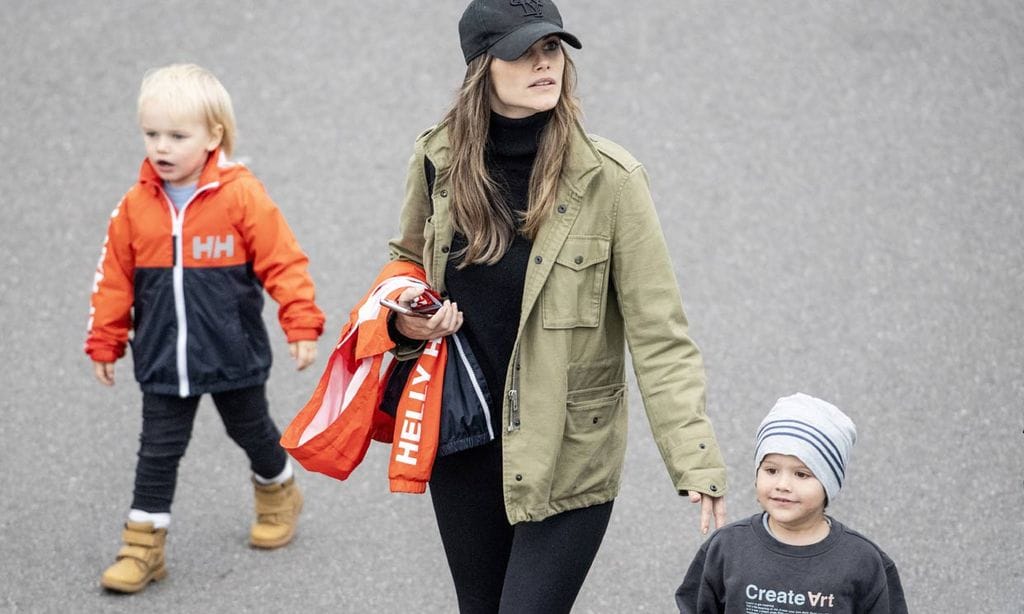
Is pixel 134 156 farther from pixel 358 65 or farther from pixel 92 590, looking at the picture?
pixel 92 590

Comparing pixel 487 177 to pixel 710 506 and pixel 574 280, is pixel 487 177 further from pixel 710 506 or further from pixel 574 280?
pixel 710 506

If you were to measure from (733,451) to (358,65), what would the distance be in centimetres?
381

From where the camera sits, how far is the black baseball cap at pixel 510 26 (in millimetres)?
3238

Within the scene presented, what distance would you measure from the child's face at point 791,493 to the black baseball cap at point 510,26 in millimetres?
1112

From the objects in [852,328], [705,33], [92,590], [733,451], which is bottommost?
[92,590]

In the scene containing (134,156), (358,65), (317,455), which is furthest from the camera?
(358,65)

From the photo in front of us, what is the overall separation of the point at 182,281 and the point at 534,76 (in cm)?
199

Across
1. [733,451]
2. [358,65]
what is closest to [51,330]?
[358,65]

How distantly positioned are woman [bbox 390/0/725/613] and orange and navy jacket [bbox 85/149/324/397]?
143cm

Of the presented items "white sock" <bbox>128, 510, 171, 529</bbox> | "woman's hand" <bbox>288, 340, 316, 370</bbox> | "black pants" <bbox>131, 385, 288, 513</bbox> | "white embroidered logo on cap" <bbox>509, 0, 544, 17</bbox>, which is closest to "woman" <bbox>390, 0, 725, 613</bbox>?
"white embroidered logo on cap" <bbox>509, 0, 544, 17</bbox>

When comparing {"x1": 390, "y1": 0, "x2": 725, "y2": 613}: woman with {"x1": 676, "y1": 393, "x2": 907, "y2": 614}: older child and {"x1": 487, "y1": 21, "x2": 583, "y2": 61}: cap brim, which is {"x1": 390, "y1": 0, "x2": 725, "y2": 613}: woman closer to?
{"x1": 487, "y1": 21, "x2": 583, "y2": 61}: cap brim

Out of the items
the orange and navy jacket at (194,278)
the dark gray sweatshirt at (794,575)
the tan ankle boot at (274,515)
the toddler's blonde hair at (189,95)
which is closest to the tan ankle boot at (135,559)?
the tan ankle boot at (274,515)

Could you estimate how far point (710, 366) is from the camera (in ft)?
20.6

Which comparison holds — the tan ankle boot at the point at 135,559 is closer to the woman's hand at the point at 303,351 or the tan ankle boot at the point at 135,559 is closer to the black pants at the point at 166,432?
the black pants at the point at 166,432
